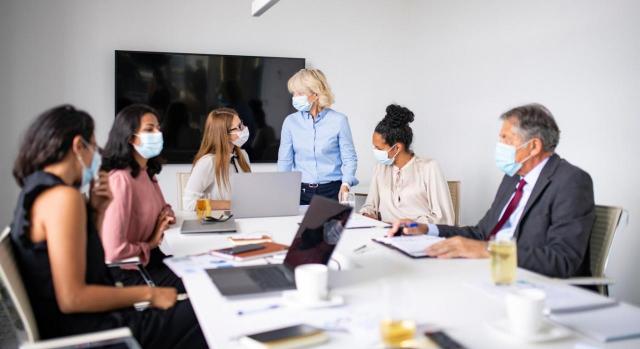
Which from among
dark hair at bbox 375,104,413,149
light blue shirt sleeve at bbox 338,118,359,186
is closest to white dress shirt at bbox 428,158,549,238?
dark hair at bbox 375,104,413,149

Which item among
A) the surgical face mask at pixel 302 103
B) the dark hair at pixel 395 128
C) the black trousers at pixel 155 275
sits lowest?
the black trousers at pixel 155 275

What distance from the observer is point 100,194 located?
1.93 metres

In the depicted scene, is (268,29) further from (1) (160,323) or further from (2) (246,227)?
(1) (160,323)

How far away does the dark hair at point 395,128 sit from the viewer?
10.5ft

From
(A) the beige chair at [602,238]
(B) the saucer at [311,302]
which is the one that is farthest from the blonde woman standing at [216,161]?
(A) the beige chair at [602,238]

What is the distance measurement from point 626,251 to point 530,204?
1780 mm

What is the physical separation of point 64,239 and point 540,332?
128 centimetres

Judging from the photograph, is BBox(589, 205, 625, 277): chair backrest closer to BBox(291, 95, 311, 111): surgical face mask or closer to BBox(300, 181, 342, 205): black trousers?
BBox(300, 181, 342, 205): black trousers

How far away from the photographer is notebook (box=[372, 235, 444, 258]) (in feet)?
6.85

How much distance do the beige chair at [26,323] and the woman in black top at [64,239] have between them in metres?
0.05

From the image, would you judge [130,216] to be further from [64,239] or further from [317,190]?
[317,190]

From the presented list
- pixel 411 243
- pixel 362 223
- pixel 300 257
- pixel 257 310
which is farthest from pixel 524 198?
pixel 257 310

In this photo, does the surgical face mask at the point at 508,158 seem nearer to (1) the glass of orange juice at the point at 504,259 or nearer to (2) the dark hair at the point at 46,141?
(1) the glass of orange juice at the point at 504,259

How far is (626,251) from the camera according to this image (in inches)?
137
